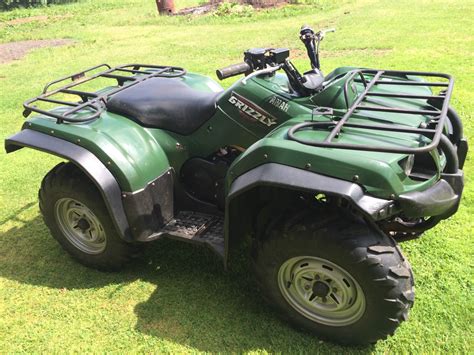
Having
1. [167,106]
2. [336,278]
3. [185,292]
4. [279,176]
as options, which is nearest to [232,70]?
[167,106]

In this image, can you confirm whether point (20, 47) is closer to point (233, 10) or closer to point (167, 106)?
point (233, 10)

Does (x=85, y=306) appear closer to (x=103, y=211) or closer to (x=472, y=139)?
(x=103, y=211)

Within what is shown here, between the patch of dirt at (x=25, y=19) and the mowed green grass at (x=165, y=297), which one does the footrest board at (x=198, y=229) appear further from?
the patch of dirt at (x=25, y=19)

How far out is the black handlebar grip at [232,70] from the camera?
293cm

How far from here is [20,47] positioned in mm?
14203

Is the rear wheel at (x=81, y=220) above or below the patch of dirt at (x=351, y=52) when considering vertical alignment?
above

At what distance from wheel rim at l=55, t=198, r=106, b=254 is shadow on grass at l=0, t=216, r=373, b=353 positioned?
218 mm

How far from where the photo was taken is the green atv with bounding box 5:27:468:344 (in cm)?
232

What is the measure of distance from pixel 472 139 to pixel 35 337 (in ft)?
15.7

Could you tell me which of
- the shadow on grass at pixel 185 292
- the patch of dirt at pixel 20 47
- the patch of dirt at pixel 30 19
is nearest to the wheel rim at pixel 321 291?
the shadow on grass at pixel 185 292

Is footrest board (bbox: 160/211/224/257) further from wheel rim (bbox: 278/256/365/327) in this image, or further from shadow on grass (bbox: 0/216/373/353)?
wheel rim (bbox: 278/256/365/327)

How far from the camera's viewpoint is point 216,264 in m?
Result: 3.53

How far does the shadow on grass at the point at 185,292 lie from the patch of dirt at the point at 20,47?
10.2m

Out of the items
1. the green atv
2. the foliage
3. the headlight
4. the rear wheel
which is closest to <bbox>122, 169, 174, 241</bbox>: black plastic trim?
the green atv
